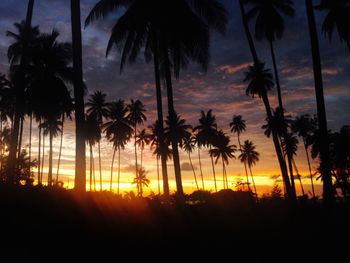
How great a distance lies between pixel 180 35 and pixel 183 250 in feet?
38.5

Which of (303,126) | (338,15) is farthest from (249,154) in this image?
(338,15)

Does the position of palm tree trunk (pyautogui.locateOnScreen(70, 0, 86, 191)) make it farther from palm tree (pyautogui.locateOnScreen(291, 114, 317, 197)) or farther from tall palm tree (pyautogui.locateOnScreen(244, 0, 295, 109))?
palm tree (pyautogui.locateOnScreen(291, 114, 317, 197))

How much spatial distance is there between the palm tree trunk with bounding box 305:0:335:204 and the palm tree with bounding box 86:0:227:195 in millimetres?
5189

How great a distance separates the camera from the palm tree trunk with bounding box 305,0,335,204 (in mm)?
10999

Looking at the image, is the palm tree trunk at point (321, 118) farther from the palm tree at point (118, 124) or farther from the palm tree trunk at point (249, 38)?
the palm tree at point (118, 124)

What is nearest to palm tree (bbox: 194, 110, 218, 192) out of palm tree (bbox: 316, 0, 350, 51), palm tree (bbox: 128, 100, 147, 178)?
palm tree (bbox: 128, 100, 147, 178)

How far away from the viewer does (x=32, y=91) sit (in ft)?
84.6

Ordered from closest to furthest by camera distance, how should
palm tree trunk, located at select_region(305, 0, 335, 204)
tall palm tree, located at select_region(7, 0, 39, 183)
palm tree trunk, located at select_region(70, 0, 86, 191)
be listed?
palm tree trunk, located at select_region(70, 0, 86, 191), palm tree trunk, located at select_region(305, 0, 335, 204), tall palm tree, located at select_region(7, 0, 39, 183)

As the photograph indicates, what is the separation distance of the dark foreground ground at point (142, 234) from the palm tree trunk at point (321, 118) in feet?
8.41

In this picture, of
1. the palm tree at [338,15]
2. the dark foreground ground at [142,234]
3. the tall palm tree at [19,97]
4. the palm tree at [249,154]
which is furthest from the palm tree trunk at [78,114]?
the palm tree at [249,154]

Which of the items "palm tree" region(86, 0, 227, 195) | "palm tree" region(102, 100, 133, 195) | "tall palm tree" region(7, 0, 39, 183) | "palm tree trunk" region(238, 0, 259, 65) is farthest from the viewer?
"palm tree" region(102, 100, 133, 195)

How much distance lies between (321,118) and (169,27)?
860 cm

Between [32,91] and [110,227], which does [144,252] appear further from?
[32,91]

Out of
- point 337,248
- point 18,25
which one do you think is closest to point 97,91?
point 18,25
